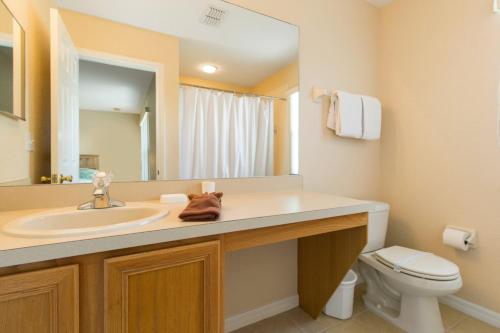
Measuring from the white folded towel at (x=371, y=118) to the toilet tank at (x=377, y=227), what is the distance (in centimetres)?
55

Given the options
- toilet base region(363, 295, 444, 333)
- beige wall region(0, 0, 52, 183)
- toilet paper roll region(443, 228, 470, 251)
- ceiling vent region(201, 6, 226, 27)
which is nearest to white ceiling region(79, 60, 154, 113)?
beige wall region(0, 0, 52, 183)

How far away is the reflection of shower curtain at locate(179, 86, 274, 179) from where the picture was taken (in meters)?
1.41

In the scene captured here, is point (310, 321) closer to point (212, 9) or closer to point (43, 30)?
point (212, 9)

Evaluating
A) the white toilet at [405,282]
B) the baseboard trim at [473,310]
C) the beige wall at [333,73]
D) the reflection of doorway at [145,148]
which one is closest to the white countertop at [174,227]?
the reflection of doorway at [145,148]

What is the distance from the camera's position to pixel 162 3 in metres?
1.31

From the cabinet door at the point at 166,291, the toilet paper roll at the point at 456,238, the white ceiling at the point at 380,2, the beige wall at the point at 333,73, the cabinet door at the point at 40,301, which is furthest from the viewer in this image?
the white ceiling at the point at 380,2

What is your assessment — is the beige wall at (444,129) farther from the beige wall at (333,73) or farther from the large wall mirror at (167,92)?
the large wall mirror at (167,92)

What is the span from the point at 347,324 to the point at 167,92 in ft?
5.97

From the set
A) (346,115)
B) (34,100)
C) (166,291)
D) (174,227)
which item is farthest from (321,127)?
(34,100)

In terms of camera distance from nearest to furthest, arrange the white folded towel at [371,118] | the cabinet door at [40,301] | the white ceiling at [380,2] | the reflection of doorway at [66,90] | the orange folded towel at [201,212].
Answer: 1. the cabinet door at [40,301]
2. the orange folded towel at [201,212]
3. the reflection of doorway at [66,90]
4. the white folded towel at [371,118]
5. the white ceiling at [380,2]

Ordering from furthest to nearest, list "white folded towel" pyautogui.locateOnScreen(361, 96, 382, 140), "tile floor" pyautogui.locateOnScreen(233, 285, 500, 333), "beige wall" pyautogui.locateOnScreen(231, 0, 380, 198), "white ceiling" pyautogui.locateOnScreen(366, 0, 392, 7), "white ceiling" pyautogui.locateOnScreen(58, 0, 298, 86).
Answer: "white ceiling" pyautogui.locateOnScreen(366, 0, 392, 7), "white folded towel" pyautogui.locateOnScreen(361, 96, 382, 140), "beige wall" pyautogui.locateOnScreen(231, 0, 380, 198), "tile floor" pyautogui.locateOnScreen(233, 285, 500, 333), "white ceiling" pyautogui.locateOnScreen(58, 0, 298, 86)

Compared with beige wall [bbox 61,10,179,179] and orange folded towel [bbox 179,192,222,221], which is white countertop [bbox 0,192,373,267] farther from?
beige wall [bbox 61,10,179,179]

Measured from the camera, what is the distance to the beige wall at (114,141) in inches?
46.4

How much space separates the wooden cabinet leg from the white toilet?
0.31m
